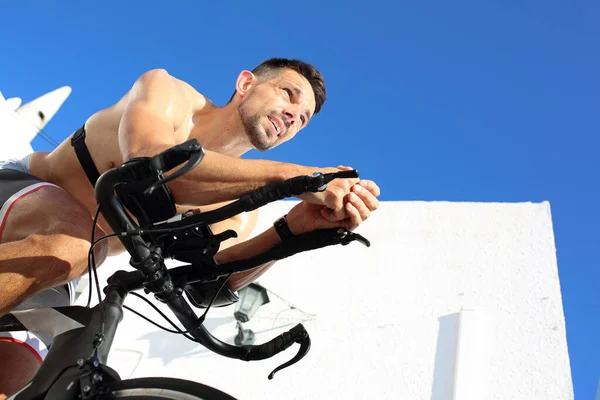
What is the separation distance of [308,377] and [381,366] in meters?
0.53

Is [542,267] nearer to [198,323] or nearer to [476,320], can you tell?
[476,320]

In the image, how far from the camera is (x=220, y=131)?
282cm

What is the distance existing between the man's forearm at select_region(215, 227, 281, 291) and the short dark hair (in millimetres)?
Result: 1231

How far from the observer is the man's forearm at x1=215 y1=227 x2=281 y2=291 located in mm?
1908

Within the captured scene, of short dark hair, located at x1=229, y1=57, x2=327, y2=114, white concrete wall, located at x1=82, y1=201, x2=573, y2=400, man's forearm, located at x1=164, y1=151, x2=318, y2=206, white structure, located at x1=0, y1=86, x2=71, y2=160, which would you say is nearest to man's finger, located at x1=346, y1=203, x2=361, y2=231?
man's forearm, located at x1=164, y1=151, x2=318, y2=206

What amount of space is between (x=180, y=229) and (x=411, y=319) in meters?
3.31

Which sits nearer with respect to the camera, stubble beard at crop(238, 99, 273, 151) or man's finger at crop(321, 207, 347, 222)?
man's finger at crop(321, 207, 347, 222)

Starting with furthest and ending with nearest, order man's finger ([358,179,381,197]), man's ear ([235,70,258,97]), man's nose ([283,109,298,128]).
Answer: man's ear ([235,70,258,97])
man's nose ([283,109,298,128])
man's finger ([358,179,381,197])

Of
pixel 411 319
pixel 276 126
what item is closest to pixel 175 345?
pixel 411 319

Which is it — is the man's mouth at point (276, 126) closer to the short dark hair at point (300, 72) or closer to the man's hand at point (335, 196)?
the short dark hair at point (300, 72)

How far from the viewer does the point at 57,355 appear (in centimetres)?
156

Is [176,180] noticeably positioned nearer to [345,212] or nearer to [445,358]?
[345,212]

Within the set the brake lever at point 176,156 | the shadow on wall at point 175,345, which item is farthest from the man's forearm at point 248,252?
the shadow on wall at point 175,345

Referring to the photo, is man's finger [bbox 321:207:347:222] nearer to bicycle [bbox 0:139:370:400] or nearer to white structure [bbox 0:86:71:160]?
bicycle [bbox 0:139:370:400]
